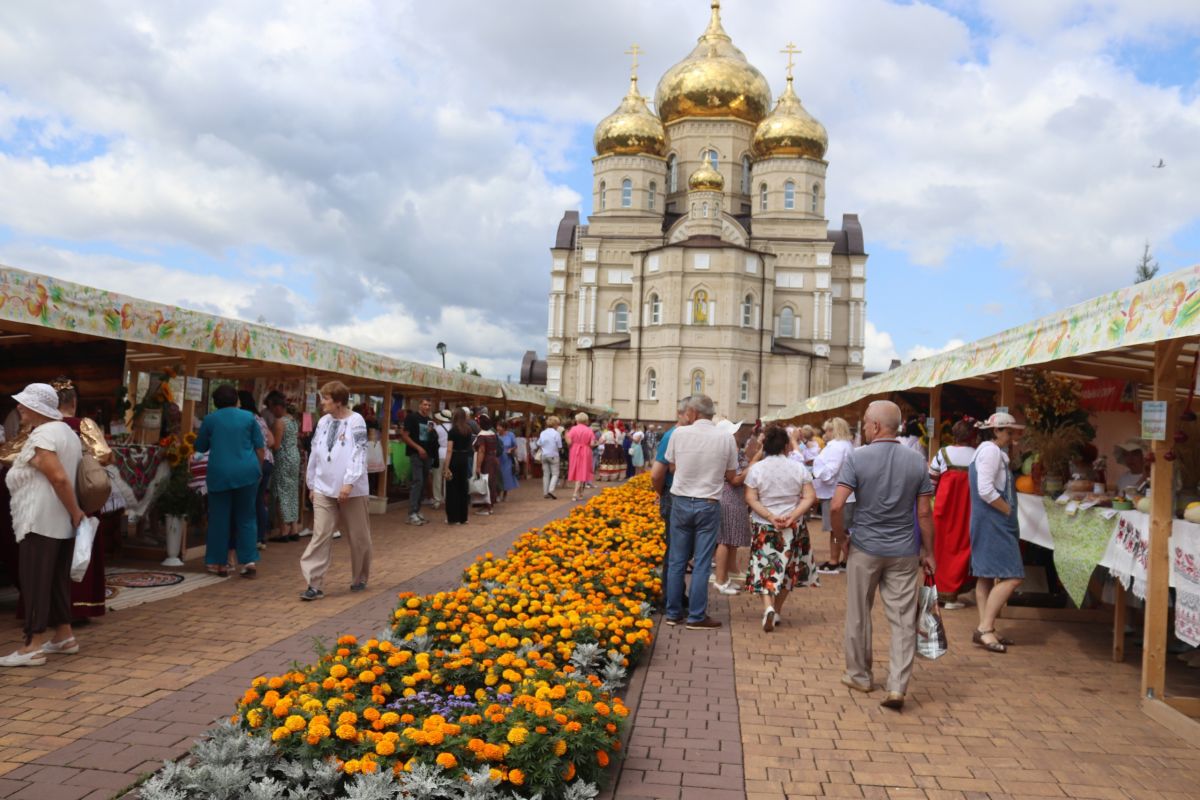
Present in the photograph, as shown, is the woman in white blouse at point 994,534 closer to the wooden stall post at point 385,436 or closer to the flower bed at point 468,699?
the flower bed at point 468,699

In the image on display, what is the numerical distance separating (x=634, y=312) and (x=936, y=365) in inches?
1862

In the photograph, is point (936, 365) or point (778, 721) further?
point (936, 365)

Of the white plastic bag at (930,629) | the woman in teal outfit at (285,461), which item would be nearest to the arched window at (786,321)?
the woman in teal outfit at (285,461)

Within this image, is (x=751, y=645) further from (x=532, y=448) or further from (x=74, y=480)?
(x=532, y=448)

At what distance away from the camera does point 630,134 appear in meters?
58.5

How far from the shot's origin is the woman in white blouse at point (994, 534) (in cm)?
739

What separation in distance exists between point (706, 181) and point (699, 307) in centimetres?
733

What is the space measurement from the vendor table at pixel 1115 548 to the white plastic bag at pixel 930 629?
1302mm

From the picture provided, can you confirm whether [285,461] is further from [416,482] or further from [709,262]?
[709,262]

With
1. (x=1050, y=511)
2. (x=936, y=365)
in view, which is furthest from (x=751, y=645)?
(x=936, y=365)

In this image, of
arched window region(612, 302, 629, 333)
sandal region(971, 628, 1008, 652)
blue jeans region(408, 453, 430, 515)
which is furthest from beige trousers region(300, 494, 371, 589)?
arched window region(612, 302, 629, 333)

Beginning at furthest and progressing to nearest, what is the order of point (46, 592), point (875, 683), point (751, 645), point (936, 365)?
1. point (936, 365)
2. point (751, 645)
3. point (875, 683)
4. point (46, 592)

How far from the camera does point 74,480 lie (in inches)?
235

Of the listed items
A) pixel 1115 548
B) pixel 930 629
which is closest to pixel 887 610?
pixel 930 629
